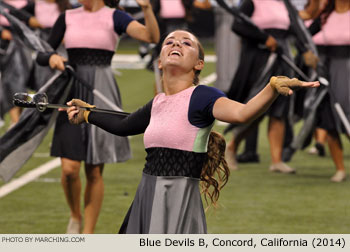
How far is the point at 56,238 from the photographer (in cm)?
501

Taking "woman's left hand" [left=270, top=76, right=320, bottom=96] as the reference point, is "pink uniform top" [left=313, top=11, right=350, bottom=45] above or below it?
below

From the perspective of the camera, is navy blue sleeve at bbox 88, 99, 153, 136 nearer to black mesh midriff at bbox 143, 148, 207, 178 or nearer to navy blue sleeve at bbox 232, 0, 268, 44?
black mesh midriff at bbox 143, 148, 207, 178

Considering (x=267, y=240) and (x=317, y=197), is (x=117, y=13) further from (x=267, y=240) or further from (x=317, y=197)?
(x=317, y=197)

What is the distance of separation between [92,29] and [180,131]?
7.56ft

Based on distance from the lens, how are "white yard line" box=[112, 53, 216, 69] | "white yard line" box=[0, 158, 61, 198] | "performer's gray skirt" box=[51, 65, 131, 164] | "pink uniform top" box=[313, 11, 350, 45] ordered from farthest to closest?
"white yard line" box=[112, 53, 216, 69], "pink uniform top" box=[313, 11, 350, 45], "white yard line" box=[0, 158, 61, 198], "performer's gray skirt" box=[51, 65, 131, 164]

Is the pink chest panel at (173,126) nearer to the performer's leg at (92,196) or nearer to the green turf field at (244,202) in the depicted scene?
the green turf field at (244,202)

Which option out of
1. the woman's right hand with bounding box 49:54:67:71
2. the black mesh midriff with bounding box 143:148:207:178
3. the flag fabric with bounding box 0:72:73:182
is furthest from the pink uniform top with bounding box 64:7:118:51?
the black mesh midriff with bounding box 143:148:207:178

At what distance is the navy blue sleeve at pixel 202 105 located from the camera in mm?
4605

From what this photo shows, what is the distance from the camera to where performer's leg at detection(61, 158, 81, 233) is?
6.99 meters

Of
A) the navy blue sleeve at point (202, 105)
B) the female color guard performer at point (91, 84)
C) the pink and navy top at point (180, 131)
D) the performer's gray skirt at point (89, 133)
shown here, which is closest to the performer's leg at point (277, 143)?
the female color guard performer at point (91, 84)

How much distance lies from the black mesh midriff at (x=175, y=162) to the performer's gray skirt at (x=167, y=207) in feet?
0.08

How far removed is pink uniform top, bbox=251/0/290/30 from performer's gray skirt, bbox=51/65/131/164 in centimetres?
328

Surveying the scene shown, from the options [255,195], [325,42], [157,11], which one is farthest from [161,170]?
[157,11]

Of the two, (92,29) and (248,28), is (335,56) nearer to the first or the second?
(248,28)
